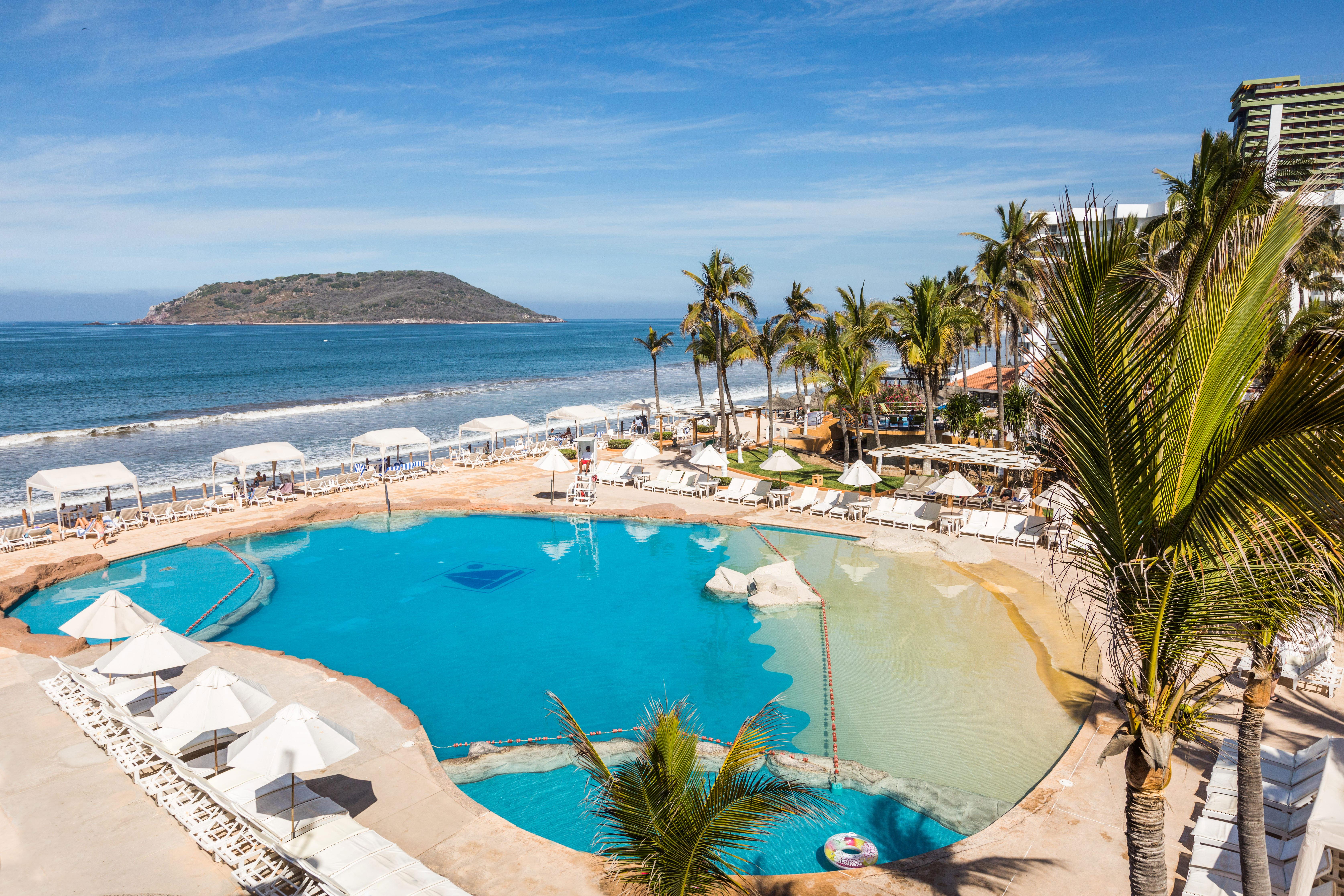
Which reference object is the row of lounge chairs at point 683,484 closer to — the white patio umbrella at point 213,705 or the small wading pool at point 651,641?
the small wading pool at point 651,641

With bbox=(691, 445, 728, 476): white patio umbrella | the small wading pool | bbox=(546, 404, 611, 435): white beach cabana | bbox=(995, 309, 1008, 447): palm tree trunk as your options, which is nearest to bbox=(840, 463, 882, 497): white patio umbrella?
the small wading pool

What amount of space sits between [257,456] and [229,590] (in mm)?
8315

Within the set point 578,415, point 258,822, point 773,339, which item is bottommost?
point 258,822

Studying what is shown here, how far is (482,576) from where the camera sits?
18234 millimetres

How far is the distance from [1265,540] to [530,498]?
74.9 ft

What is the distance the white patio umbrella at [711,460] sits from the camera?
80.0 feet

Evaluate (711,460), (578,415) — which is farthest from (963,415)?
(578,415)

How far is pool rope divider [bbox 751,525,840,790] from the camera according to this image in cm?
1002

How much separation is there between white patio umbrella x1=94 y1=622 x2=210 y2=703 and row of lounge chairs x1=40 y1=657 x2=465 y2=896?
1.94 ft

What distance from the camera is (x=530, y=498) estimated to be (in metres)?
24.8

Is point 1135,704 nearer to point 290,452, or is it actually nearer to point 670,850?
point 670,850

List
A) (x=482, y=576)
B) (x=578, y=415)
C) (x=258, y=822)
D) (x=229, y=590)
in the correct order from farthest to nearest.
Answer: (x=578, y=415) → (x=482, y=576) → (x=229, y=590) → (x=258, y=822)

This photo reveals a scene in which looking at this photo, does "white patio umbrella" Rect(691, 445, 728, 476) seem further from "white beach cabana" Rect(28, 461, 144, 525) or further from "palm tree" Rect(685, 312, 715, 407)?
"white beach cabana" Rect(28, 461, 144, 525)

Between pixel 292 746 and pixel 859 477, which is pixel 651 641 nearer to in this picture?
pixel 292 746
